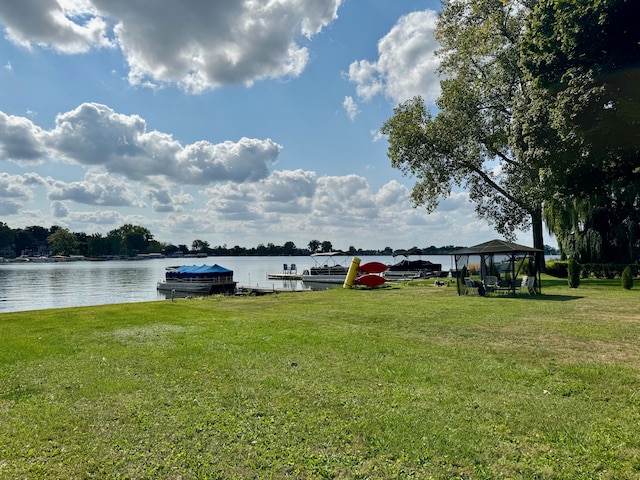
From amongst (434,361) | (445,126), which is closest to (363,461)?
(434,361)

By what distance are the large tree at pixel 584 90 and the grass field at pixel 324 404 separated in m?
5.37

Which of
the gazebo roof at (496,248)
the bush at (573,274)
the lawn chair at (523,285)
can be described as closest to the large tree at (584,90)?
the gazebo roof at (496,248)

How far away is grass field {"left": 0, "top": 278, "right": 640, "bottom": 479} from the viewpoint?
3775mm

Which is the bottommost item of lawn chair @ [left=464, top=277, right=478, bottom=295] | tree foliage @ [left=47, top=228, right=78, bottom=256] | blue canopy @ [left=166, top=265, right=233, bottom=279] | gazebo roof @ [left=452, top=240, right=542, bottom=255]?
lawn chair @ [left=464, top=277, right=478, bottom=295]

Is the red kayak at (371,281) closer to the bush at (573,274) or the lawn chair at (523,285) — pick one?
the lawn chair at (523,285)

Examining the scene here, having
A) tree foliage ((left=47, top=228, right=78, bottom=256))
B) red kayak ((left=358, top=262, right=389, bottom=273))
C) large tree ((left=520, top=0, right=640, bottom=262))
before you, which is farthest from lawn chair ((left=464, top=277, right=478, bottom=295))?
tree foliage ((left=47, top=228, right=78, bottom=256))

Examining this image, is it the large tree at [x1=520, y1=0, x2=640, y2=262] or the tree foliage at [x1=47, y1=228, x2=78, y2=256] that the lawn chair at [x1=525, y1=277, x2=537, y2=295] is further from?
the tree foliage at [x1=47, y1=228, x2=78, y2=256]

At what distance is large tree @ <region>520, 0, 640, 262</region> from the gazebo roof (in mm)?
4355

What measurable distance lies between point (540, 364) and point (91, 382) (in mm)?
7067

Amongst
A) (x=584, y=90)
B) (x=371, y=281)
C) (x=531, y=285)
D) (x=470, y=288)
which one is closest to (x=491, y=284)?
(x=470, y=288)

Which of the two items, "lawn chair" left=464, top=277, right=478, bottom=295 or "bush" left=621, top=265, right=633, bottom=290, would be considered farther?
"lawn chair" left=464, top=277, right=478, bottom=295

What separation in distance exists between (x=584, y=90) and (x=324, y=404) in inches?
421

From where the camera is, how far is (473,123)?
28344 mm

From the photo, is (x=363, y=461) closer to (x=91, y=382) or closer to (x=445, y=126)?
(x=91, y=382)
